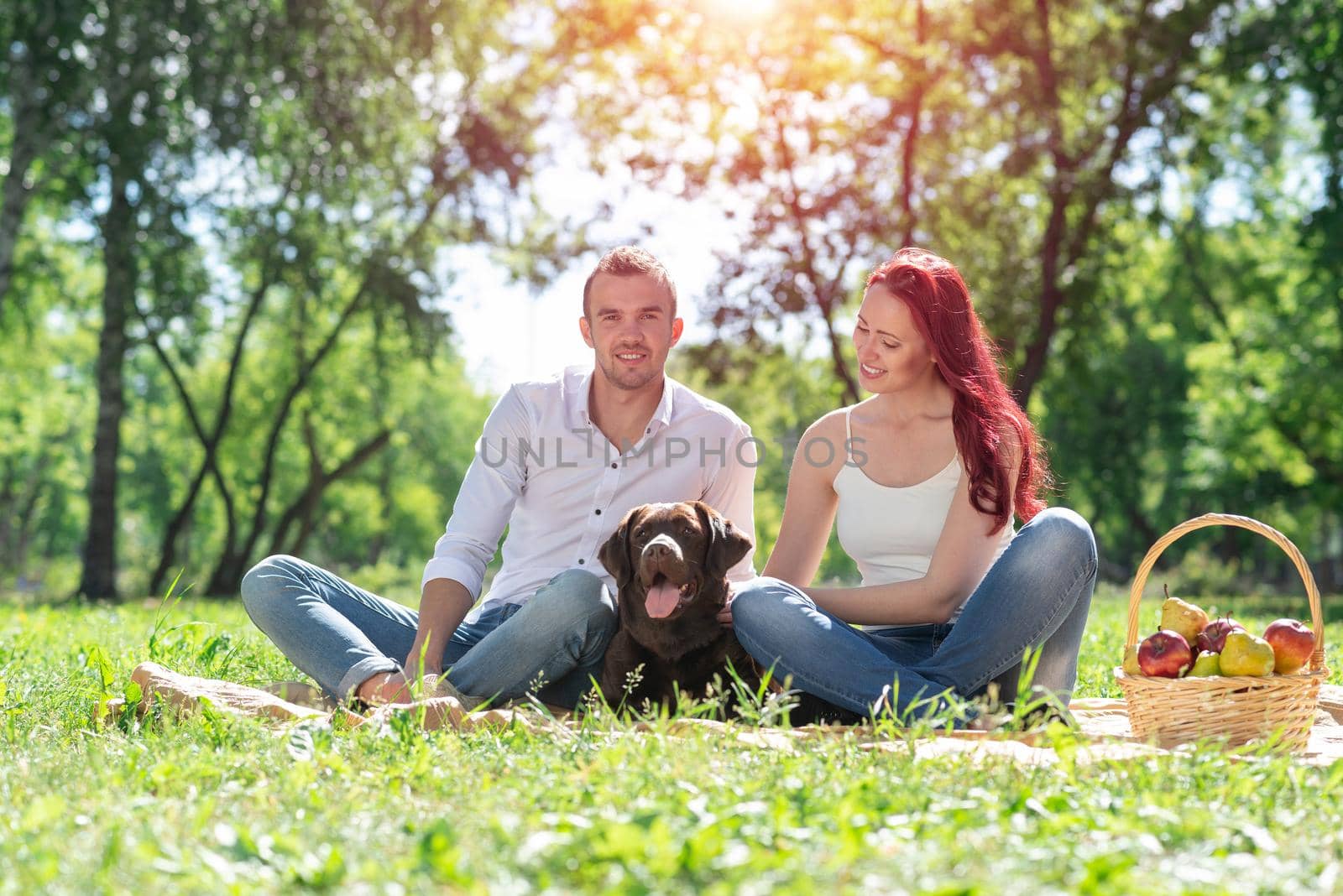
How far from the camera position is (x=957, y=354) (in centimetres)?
480

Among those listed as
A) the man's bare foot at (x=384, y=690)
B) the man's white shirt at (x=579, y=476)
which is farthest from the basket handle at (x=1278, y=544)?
the man's bare foot at (x=384, y=690)

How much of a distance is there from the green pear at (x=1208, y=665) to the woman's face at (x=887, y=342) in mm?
1535

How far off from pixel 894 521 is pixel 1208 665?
4.20 ft

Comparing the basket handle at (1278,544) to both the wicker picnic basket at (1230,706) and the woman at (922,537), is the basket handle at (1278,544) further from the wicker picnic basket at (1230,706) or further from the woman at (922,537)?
the woman at (922,537)

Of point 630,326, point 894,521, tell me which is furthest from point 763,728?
point 630,326

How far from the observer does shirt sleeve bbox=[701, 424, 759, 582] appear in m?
5.25

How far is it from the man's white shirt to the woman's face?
792 mm

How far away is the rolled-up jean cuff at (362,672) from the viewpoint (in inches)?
174

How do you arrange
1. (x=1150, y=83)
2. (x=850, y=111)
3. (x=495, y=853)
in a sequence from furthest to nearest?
(x=850, y=111) < (x=1150, y=83) < (x=495, y=853)

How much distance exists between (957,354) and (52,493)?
50495 millimetres

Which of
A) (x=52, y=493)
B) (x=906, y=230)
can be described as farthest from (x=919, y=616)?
(x=52, y=493)

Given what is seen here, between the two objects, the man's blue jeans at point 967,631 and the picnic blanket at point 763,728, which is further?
the man's blue jeans at point 967,631

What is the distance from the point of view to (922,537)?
15.8ft

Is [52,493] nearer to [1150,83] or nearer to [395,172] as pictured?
[395,172]
